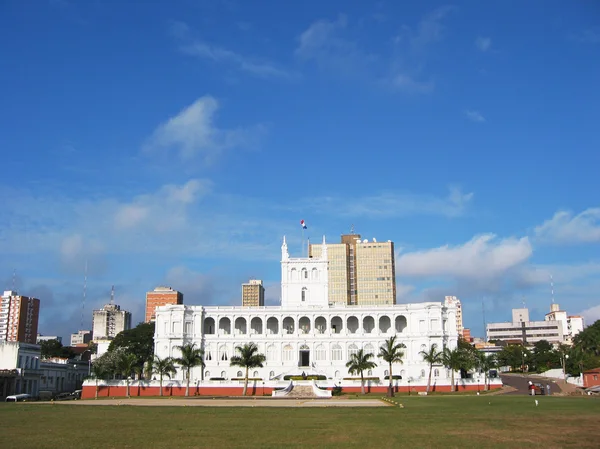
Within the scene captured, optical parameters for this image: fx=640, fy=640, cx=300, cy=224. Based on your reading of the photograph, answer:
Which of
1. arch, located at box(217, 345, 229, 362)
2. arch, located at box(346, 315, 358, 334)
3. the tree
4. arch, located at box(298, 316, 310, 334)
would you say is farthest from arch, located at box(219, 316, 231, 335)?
arch, located at box(346, 315, 358, 334)

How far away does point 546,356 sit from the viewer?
145 m

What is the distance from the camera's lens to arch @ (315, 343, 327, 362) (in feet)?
359

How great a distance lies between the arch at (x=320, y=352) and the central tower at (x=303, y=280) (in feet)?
37.4

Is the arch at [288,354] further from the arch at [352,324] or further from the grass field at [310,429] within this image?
the grass field at [310,429]

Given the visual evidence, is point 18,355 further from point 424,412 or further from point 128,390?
point 424,412

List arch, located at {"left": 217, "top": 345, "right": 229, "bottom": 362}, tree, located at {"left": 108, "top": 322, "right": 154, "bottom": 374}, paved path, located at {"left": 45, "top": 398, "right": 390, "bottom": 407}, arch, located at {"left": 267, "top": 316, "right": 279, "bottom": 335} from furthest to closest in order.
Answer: tree, located at {"left": 108, "top": 322, "right": 154, "bottom": 374} < arch, located at {"left": 267, "top": 316, "right": 279, "bottom": 335} < arch, located at {"left": 217, "top": 345, "right": 229, "bottom": 362} < paved path, located at {"left": 45, "top": 398, "right": 390, "bottom": 407}

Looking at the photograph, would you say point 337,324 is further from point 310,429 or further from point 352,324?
point 310,429

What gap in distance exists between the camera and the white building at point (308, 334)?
108 m

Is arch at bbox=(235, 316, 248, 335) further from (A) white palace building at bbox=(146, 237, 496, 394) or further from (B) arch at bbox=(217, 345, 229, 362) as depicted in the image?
(B) arch at bbox=(217, 345, 229, 362)

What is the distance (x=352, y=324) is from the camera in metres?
117

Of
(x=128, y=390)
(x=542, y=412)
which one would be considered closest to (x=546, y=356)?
(x=128, y=390)

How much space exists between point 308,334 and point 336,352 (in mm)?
5843

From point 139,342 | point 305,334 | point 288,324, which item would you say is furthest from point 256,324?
point 139,342

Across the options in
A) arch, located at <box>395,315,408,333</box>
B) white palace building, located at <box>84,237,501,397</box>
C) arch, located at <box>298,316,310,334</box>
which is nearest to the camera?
white palace building, located at <box>84,237,501,397</box>
